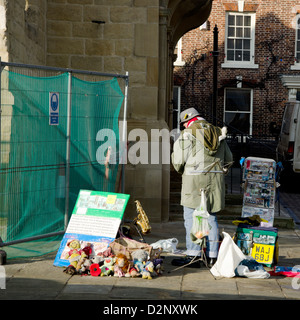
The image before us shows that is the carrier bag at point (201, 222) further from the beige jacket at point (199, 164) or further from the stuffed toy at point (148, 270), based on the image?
the stuffed toy at point (148, 270)

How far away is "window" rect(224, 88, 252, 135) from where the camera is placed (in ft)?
95.2

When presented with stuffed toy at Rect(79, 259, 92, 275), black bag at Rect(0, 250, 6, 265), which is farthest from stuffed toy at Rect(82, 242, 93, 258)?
black bag at Rect(0, 250, 6, 265)

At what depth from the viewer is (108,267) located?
7.09 m

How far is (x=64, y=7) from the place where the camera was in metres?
11.3

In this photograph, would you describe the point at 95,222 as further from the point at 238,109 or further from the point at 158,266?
the point at 238,109

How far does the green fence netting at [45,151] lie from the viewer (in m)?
7.59

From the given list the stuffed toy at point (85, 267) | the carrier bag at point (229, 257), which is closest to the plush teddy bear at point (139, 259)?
the stuffed toy at point (85, 267)

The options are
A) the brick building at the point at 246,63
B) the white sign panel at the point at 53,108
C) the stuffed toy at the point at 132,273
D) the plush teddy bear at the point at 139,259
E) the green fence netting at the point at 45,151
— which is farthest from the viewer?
the brick building at the point at 246,63

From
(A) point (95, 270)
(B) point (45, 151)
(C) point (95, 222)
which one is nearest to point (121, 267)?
(A) point (95, 270)

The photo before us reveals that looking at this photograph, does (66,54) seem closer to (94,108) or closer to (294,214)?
(94,108)

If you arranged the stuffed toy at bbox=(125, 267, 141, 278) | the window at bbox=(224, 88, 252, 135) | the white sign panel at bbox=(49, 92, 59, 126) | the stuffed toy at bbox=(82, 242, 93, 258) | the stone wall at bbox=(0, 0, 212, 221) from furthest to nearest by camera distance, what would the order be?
1. the window at bbox=(224, 88, 252, 135)
2. the stone wall at bbox=(0, 0, 212, 221)
3. the white sign panel at bbox=(49, 92, 59, 126)
4. the stuffed toy at bbox=(82, 242, 93, 258)
5. the stuffed toy at bbox=(125, 267, 141, 278)

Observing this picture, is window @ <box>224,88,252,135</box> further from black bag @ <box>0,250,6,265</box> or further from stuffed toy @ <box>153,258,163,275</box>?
black bag @ <box>0,250,6,265</box>

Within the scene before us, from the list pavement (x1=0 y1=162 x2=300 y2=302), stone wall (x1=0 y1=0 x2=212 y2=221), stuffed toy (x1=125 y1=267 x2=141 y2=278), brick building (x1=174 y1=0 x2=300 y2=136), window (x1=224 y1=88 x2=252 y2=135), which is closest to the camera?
pavement (x1=0 y1=162 x2=300 y2=302)

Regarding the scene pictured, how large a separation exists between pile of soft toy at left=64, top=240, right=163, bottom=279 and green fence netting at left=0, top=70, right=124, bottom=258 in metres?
0.94
